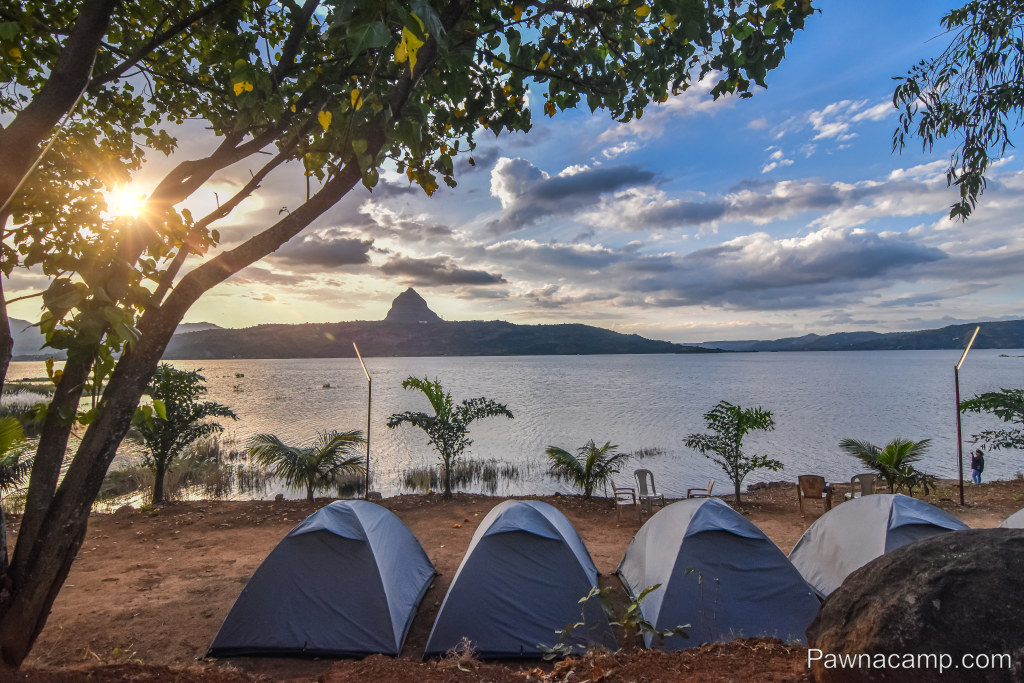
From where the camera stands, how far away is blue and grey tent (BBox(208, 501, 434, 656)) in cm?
611

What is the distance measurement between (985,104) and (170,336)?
10.1 metres

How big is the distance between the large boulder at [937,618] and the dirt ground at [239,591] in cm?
56

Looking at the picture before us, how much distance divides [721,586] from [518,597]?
2.58 meters

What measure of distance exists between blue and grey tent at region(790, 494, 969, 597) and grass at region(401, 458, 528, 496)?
1076 centimetres

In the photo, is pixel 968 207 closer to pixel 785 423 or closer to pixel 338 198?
pixel 338 198

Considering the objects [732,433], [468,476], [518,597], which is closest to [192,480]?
[468,476]

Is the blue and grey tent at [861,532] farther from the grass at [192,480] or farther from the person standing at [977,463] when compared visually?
the grass at [192,480]

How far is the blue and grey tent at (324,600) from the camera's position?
611 centimetres

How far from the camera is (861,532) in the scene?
737cm

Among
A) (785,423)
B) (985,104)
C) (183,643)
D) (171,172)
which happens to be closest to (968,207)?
(985,104)

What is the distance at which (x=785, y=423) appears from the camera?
3281 centimetres

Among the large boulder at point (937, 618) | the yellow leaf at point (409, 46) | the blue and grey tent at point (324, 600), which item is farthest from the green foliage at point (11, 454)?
the large boulder at point (937, 618)

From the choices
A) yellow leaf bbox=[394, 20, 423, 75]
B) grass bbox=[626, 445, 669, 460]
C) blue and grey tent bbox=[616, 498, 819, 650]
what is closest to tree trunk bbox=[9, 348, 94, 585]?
yellow leaf bbox=[394, 20, 423, 75]

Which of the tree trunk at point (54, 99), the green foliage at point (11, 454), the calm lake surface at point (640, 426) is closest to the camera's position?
the tree trunk at point (54, 99)
